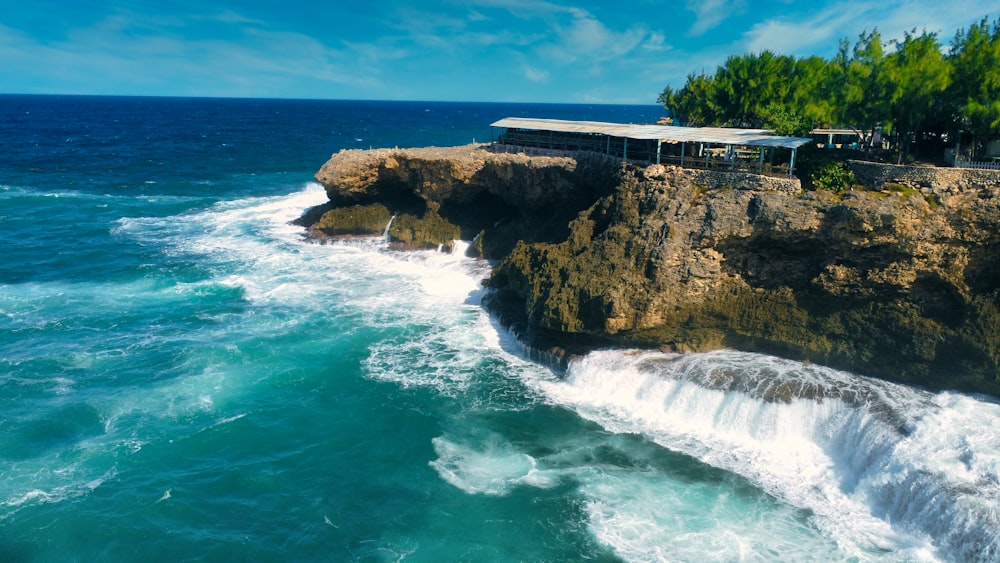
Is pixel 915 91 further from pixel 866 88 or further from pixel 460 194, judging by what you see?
pixel 460 194

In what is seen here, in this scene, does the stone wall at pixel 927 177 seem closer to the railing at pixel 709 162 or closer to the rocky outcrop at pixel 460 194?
the railing at pixel 709 162

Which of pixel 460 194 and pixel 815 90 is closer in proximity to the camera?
pixel 815 90

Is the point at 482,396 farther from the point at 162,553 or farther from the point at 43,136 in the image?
the point at 43,136

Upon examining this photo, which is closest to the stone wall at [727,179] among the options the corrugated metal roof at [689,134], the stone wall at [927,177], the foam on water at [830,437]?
the corrugated metal roof at [689,134]

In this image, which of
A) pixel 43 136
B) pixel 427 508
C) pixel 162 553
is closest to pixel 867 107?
pixel 427 508

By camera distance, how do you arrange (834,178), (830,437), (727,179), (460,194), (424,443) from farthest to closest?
(460,194) < (727,179) < (834,178) < (424,443) < (830,437)

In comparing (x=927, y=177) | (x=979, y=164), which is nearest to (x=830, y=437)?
(x=927, y=177)
